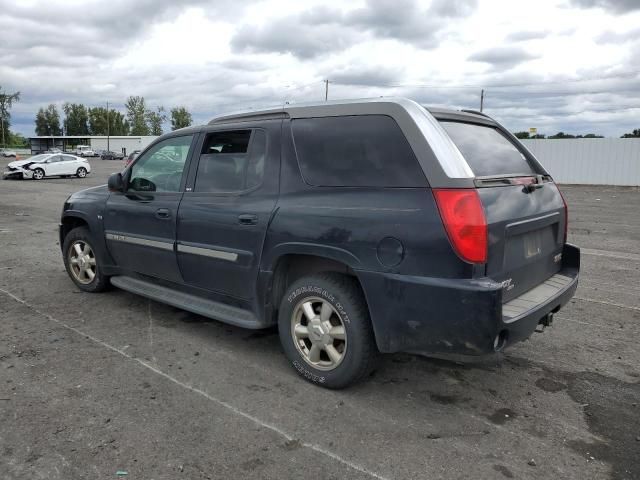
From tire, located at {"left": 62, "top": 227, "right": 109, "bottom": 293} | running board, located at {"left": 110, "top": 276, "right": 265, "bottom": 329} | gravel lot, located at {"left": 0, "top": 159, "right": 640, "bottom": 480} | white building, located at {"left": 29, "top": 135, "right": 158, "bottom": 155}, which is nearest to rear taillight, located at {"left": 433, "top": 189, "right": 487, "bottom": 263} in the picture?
gravel lot, located at {"left": 0, "top": 159, "right": 640, "bottom": 480}

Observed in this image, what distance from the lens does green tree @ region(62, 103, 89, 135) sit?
130m

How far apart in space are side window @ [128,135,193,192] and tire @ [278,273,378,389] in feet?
5.43

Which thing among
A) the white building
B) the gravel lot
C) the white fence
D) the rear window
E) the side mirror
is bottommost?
the gravel lot

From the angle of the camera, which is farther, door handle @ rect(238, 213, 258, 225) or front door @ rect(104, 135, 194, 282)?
front door @ rect(104, 135, 194, 282)

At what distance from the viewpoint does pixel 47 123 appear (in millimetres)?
131000

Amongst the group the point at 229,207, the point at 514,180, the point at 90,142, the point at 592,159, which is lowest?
the point at 229,207

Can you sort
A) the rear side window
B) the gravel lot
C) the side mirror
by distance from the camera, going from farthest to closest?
the side mirror
the rear side window
the gravel lot

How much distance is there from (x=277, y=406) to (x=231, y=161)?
6.21 feet

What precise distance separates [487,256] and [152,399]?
223 cm

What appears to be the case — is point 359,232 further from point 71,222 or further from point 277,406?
point 71,222

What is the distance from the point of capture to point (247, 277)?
3.88 metres

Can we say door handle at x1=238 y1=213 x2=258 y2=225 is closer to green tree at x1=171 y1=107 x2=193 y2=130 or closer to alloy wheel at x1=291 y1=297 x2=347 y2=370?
alloy wheel at x1=291 y1=297 x2=347 y2=370

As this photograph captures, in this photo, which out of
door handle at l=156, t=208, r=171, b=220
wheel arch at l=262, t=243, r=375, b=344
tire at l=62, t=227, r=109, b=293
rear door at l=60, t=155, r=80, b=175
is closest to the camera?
wheel arch at l=262, t=243, r=375, b=344

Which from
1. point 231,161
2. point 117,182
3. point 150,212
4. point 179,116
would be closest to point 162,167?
point 150,212
